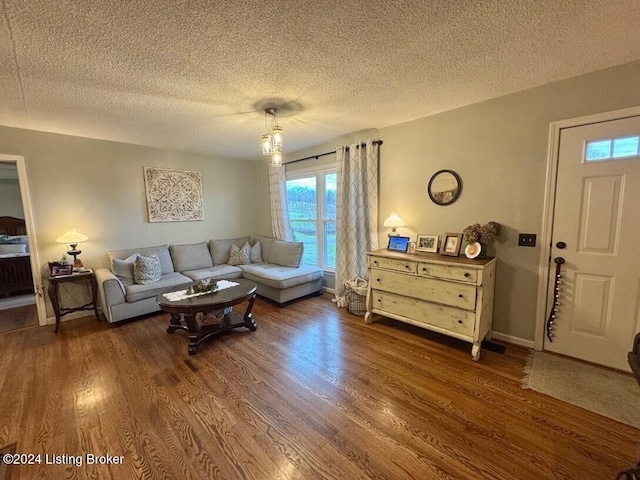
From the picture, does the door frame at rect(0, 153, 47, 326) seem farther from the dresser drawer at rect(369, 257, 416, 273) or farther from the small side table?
the dresser drawer at rect(369, 257, 416, 273)

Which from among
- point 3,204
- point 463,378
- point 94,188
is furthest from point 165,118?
point 3,204

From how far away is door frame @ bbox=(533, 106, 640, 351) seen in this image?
219 centimetres

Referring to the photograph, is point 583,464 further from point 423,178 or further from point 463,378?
point 423,178

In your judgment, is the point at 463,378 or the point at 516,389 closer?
the point at 516,389

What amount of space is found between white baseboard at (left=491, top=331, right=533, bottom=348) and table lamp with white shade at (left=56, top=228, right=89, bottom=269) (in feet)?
16.0

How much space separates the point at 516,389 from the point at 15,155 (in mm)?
5555

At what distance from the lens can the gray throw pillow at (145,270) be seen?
3.48m

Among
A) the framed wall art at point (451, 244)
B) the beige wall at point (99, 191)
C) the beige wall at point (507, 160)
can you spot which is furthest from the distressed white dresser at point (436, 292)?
the beige wall at point (99, 191)

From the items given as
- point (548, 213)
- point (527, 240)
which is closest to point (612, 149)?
point (548, 213)

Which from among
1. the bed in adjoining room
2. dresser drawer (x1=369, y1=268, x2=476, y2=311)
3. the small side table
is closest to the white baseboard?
dresser drawer (x1=369, y1=268, x2=476, y2=311)

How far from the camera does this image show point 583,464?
55.6 inches

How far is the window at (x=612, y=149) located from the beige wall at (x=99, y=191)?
4.86 metres

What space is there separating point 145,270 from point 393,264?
3.17m

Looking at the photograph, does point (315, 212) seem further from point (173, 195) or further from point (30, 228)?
point (30, 228)
